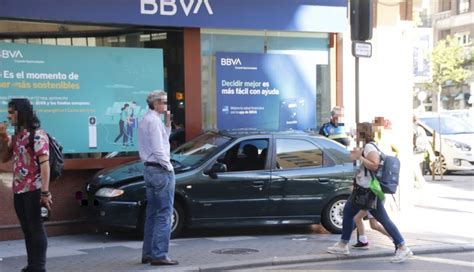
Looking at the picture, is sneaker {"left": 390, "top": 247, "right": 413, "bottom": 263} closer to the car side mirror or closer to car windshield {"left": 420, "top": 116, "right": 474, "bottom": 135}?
the car side mirror

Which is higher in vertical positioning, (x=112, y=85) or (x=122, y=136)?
(x=112, y=85)

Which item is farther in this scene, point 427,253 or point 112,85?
point 112,85

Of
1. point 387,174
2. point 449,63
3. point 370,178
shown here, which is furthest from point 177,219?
point 449,63

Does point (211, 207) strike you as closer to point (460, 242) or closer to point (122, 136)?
point (122, 136)

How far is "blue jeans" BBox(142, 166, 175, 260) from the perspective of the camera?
297 inches

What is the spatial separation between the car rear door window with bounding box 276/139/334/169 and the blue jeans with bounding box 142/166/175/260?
2919 millimetres

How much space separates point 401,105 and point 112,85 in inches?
239

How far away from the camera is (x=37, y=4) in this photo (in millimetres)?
10070

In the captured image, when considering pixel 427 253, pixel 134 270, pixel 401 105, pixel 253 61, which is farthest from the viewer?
pixel 401 105

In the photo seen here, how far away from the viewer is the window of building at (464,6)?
2221 inches

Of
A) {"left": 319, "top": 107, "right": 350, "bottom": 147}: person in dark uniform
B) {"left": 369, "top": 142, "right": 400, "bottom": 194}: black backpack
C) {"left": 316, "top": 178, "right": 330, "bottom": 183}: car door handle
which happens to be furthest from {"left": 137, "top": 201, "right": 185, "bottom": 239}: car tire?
{"left": 319, "top": 107, "right": 350, "bottom": 147}: person in dark uniform

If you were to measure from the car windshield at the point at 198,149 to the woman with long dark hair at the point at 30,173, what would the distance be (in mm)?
3466

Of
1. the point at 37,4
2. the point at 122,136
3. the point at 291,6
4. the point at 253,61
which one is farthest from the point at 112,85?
the point at 291,6

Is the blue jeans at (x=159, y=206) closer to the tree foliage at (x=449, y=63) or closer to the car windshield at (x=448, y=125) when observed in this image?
the car windshield at (x=448, y=125)
